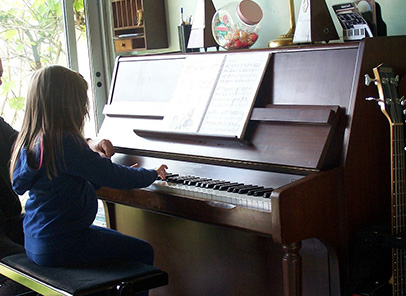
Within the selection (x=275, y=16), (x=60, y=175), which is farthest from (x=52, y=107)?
(x=275, y=16)

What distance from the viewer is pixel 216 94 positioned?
2416 mm

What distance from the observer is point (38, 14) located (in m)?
3.83

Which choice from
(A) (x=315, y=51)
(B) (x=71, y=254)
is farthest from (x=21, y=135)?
(A) (x=315, y=51)

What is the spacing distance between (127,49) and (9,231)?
1.54 m

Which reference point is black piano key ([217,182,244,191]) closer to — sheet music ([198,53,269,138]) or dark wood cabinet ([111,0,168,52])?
sheet music ([198,53,269,138])

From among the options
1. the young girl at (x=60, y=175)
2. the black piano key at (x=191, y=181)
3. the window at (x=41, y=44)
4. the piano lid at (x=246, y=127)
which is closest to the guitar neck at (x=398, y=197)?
the piano lid at (x=246, y=127)

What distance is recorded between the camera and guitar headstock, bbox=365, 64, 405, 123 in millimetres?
1989

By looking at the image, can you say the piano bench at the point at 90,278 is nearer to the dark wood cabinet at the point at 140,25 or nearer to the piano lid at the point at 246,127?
the piano lid at the point at 246,127

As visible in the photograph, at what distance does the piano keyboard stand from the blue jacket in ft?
0.77

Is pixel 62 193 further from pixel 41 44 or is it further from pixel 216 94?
pixel 41 44

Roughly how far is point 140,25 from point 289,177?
181cm

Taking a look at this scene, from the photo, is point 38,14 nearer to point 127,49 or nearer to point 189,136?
point 127,49

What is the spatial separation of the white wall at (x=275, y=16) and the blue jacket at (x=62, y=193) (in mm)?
1224

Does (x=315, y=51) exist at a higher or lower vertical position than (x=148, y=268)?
higher
